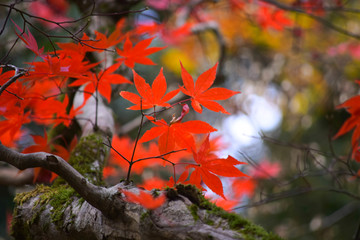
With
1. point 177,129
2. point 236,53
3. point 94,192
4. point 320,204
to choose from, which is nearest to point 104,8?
point 177,129

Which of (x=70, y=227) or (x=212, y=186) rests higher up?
(x=212, y=186)

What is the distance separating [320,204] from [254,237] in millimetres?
2469

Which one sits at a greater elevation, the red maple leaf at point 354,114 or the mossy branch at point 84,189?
the red maple leaf at point 354,114

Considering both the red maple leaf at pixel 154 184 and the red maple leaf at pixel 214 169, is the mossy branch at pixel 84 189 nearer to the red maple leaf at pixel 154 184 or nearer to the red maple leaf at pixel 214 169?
the red maple leaf at pixel 214 169

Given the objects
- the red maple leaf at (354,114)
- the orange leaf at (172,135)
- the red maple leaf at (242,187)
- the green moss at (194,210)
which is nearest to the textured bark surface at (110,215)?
the green moss at (194,210)

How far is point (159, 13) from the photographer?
2908 millimetres

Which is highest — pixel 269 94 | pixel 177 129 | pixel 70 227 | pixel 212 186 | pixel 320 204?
pixel 269 94

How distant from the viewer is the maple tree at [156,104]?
2.48 ft

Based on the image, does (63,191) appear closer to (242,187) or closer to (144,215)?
(144,215)

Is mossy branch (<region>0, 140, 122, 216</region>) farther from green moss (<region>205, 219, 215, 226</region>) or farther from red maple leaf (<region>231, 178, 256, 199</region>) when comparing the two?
red maple leaf (<region>231, 178, 256, 199</region>)

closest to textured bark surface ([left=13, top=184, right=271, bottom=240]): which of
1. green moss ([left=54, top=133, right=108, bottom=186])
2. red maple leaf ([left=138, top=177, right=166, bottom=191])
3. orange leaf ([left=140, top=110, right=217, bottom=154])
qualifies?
orange leaf ([left=140, top=110, right=217, bottom=154])

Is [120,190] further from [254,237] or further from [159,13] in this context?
[159,13]

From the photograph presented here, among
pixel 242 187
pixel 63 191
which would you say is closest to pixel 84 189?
pixel 63 191

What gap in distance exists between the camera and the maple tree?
0.76 metres
